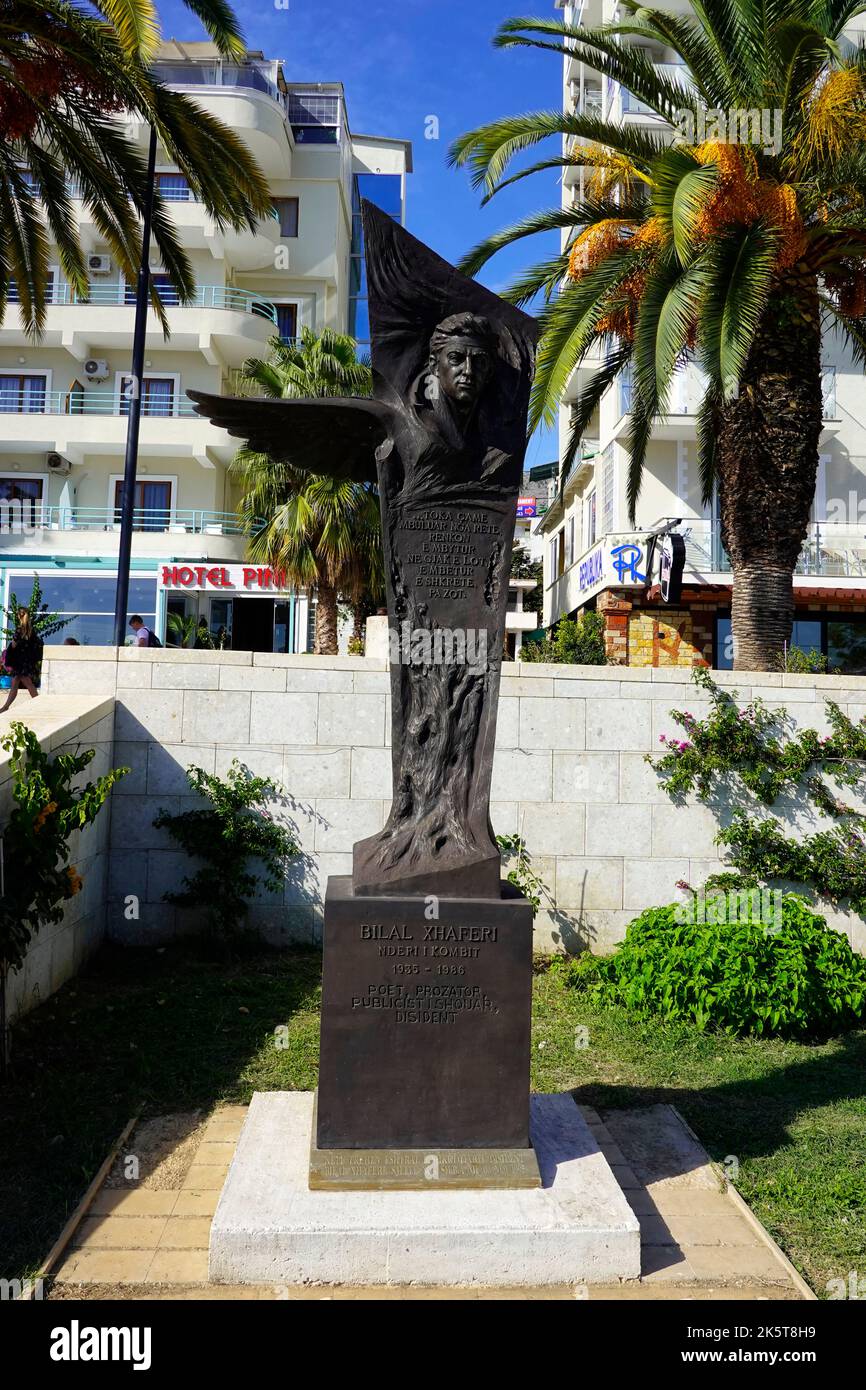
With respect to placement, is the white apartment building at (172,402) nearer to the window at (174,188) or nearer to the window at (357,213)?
the window at (174,188)

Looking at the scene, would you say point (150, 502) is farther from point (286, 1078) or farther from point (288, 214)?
point (286, 1078)

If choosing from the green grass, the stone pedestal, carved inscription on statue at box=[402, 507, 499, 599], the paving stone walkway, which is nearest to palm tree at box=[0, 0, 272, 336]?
carved inscription on statue at box=[402, 507, 499, 599]

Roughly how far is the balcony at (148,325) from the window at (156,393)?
798 millimetres

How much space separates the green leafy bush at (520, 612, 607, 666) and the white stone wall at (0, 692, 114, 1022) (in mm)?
10598

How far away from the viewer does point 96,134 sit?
9789 mm

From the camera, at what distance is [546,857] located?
27.5 ft

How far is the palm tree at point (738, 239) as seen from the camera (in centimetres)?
851

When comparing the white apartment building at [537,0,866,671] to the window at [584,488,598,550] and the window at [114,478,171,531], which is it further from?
the window at [114,478,171,531]

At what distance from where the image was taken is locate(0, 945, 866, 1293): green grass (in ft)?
14.0

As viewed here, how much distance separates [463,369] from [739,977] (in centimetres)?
461

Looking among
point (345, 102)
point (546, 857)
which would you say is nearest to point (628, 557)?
point (546, 857)

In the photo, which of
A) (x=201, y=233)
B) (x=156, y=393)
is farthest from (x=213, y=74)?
(x=156, y=393)

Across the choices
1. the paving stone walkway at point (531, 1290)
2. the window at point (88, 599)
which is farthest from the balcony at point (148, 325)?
the paving stone walkway at point (531, 1290)

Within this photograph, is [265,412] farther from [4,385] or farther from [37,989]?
[4,385]
